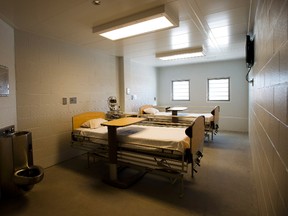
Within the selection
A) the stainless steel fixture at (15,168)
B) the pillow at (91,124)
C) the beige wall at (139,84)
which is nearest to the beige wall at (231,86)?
the beige wall at (139,84)

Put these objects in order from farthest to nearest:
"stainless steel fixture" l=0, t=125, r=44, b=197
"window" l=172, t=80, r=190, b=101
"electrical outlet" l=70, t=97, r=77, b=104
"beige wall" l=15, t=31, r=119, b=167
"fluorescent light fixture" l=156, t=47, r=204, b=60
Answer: "window" l=172, t=80, r=190, b=101
"fluorescent light fixture" l=156, t=47, r=204, b=60
"electrical outlet" l=70, t=97, r=77, b=104
"beige wall" l=15, t=31, r=119, b=167
"stainless steel fixture" l=0, t=125, r=44, b=197

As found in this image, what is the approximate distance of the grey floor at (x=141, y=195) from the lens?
1998mm

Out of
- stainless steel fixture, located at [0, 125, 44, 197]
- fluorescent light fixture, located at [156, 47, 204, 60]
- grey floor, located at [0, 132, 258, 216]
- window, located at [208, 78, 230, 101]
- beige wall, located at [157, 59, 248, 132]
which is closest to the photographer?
grey floor, located at [0, 132, 258, 216]

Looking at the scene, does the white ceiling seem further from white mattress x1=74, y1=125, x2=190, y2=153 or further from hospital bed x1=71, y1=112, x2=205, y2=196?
white mattress x1=74, y1=125, x2=190, y2=153

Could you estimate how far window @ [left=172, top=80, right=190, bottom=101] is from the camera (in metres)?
6.55

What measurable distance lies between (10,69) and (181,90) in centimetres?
529

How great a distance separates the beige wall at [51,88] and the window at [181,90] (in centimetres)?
344

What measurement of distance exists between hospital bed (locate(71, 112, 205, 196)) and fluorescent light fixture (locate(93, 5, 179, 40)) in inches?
52.8

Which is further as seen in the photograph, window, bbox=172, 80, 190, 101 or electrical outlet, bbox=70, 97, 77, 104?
window, bbox=172, 80, 190, 101

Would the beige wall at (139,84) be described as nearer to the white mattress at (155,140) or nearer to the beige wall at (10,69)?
the white mattress at (155,140)

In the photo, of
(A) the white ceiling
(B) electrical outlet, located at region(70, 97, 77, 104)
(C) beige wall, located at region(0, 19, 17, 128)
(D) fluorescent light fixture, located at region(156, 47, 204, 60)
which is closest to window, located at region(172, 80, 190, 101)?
(D) fluorescent light fixture, located at region(156, 47, 204, 60)

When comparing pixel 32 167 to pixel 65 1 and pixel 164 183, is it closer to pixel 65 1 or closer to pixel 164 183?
pixel 164 183

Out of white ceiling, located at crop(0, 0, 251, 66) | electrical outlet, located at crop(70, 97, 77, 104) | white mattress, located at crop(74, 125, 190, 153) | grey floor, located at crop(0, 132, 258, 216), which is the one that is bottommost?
grey floor, located at crop(0, 132, 258, 216)

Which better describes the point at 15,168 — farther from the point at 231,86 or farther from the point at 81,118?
the point at 231,86
